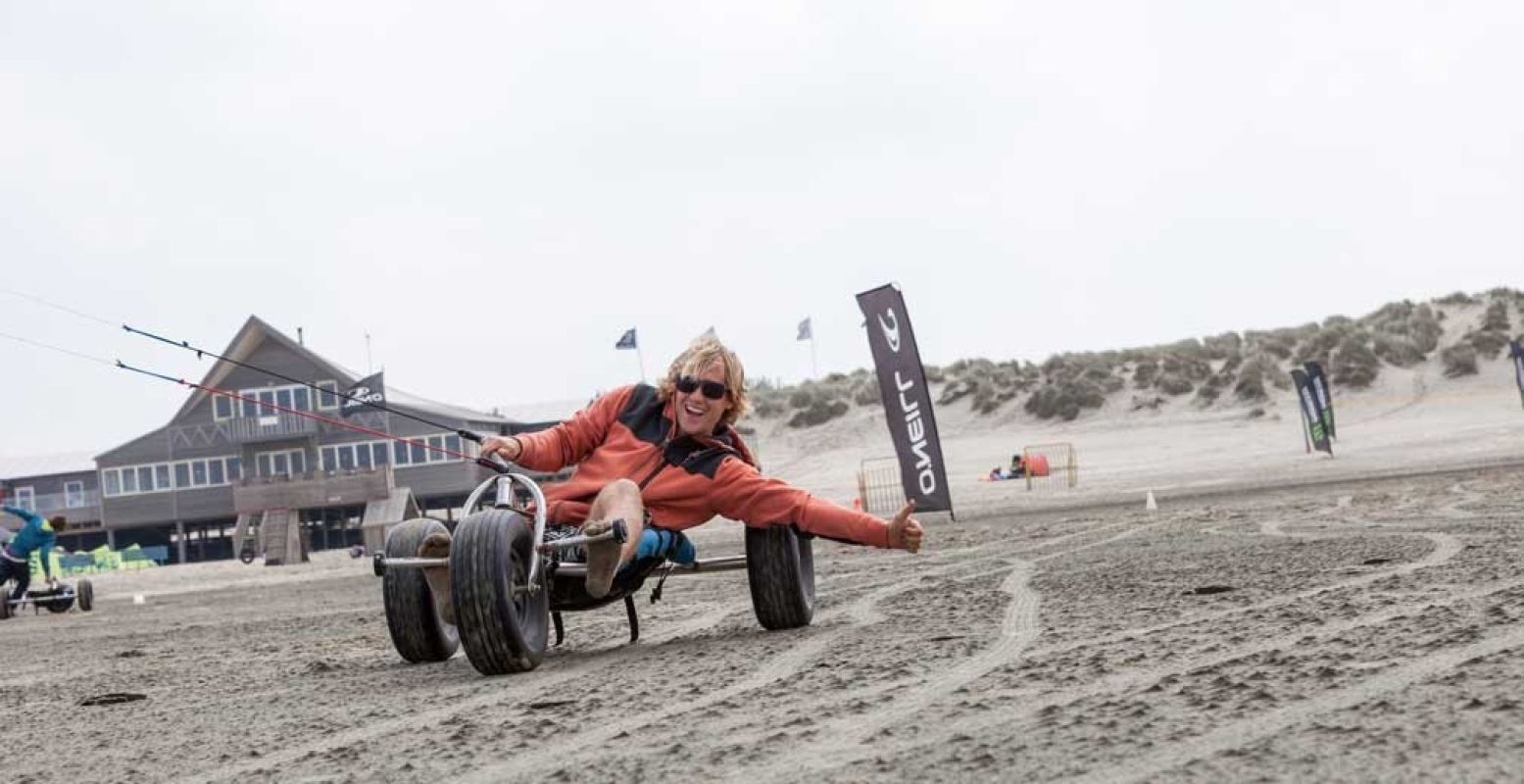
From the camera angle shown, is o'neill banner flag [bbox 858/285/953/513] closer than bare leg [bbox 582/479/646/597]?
No

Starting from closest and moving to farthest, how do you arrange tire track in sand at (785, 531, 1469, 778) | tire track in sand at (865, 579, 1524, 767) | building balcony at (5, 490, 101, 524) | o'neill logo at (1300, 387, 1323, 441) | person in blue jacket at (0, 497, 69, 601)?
tire track in sand at (785, 531, 1469, 778) → tire track in sand at (865, 579, 1524, 767) → person in blue jacket at (0, 497, 69, 601) → o'neill logo at (1300, 387, 1323, 441) → building balcony at (5, 490, 101, 524)

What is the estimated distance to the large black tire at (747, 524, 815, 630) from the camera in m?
7.54

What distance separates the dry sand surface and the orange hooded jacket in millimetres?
566

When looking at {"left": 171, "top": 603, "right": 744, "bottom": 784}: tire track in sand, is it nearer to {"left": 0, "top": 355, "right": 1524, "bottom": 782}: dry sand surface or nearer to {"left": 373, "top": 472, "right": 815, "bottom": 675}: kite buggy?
{"left": 0, "top": 355, "right": 1524, "bottom": 782}: dry sand surface

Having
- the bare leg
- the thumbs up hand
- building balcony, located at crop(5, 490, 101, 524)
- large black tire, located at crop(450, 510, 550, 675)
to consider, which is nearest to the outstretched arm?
the thumbs up hand

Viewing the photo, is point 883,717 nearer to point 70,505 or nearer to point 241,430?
point 241,430

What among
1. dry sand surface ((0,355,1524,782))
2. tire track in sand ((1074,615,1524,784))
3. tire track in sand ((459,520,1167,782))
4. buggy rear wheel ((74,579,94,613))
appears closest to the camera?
tire track in sand ((1074,615,1524,784))

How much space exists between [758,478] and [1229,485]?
2310 centimetres

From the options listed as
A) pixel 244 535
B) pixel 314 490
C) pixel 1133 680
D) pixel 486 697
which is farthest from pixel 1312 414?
pixel 314 490

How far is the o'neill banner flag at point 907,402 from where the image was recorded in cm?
2266

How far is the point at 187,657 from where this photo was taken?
31.8ft

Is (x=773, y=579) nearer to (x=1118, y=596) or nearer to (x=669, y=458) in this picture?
(x=669, y=458)

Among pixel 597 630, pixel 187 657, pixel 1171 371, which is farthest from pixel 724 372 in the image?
pixel 1171 371

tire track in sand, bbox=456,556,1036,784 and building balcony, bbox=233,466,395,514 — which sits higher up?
building balcony, bbox=233,466,395,514
